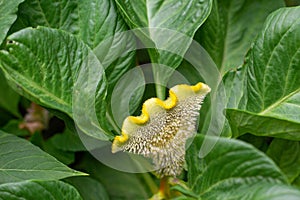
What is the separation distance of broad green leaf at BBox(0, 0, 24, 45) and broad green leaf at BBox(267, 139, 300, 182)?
0.36 meters

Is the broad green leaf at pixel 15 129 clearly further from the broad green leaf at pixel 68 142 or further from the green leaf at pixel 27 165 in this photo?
the green leaf at pixel 27 165

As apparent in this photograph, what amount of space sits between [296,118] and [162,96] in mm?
163

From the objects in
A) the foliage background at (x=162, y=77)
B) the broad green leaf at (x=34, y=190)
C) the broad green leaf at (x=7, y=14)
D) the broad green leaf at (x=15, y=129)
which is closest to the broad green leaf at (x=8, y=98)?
the broad green leaf at (x=15, y=129)

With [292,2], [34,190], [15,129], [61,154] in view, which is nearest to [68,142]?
[61,154]

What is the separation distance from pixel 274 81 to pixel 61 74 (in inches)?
9.5

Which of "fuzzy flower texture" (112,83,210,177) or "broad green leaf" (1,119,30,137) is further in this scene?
"broad green leaf" (1,119,30,137)

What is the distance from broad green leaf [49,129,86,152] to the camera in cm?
75

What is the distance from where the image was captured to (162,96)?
0.68 m

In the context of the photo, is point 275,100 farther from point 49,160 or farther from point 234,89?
point 49,160

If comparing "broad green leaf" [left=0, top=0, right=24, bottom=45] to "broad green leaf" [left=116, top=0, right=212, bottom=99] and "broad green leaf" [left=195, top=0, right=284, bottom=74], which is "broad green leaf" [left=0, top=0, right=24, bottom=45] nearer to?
"broad green leaf" [left=116, top=0, right=212, bottom=99]

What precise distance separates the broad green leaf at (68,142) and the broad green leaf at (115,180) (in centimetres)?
5

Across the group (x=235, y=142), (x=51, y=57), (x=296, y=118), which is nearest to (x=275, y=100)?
(x=296, y=118)

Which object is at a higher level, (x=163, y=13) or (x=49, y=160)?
(x=163, y=13)

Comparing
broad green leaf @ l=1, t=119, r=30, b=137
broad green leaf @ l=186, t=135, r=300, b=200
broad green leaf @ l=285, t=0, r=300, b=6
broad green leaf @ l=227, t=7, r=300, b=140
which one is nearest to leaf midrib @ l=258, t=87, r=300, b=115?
broad green leaf @ l=227, t=7, r=300, b=140
